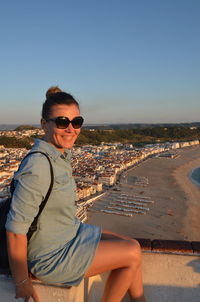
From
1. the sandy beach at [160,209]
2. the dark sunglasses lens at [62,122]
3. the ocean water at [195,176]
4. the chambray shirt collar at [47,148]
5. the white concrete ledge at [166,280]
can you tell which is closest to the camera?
the chambray shirt collar at [47,148]

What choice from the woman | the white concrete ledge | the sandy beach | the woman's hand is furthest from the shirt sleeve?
the sandy beach

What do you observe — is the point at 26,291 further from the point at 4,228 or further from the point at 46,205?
the point at 46,205

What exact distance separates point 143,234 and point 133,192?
31.2 feet

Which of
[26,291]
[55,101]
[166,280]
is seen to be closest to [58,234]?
[26,291]

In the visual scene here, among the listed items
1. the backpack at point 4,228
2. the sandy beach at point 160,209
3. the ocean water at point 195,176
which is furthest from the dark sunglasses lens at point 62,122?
the ocean water at point 195,176

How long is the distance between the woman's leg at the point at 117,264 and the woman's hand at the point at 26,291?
1.07 feet

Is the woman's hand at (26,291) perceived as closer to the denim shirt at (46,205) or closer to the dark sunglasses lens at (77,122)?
the denim shirt at (46,205)

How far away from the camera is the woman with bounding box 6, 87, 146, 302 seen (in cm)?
139

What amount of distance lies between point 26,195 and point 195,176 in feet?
108

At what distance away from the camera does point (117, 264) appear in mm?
1666

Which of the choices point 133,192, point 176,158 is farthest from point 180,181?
point 176,158

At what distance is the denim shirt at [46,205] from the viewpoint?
137 centimetres

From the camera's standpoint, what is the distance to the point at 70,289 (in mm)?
1567

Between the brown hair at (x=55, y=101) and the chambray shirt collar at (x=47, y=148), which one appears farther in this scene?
the brown hair at (x=55, y=101)
